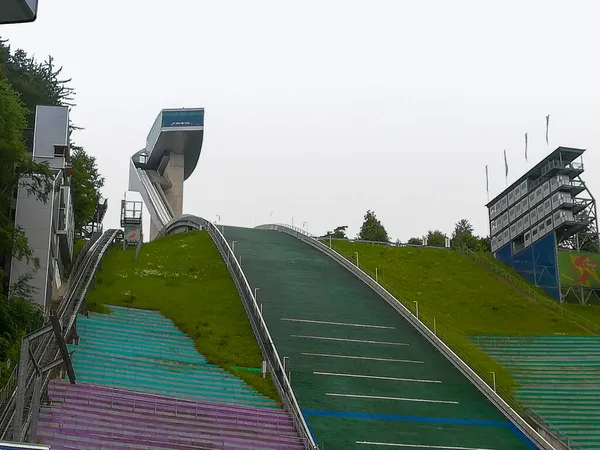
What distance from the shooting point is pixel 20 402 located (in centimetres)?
1205

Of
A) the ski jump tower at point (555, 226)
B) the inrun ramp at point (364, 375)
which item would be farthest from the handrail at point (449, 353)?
the ski jump tower at point (555, 226)

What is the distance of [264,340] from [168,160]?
48.4 meters

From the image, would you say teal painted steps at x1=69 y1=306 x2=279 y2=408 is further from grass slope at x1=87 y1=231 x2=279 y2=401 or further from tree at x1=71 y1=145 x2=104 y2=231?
tree at x1=71 y1=145 x2=104 y2=231

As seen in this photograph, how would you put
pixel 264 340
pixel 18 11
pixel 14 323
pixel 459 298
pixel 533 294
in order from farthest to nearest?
pixel 533 294 < pixel 459 298 < pixel 264 340 < pixel 14 323 < pixel 18 11

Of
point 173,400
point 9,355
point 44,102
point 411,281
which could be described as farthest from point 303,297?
point 44,102

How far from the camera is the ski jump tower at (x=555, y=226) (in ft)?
130

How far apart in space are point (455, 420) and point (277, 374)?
5.28 m

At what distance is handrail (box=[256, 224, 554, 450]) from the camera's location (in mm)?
20703

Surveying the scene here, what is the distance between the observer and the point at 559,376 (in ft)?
85.6

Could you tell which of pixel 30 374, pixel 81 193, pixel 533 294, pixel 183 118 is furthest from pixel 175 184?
pixel 30 374

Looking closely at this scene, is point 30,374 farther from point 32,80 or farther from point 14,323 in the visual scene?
point 32,80

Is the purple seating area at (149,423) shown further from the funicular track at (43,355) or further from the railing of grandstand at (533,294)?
the railing of grandstand at (533,294)

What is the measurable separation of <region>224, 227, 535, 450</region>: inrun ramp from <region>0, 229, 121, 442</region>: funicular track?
655cm

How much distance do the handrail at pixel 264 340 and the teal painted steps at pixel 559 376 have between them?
279 inches
